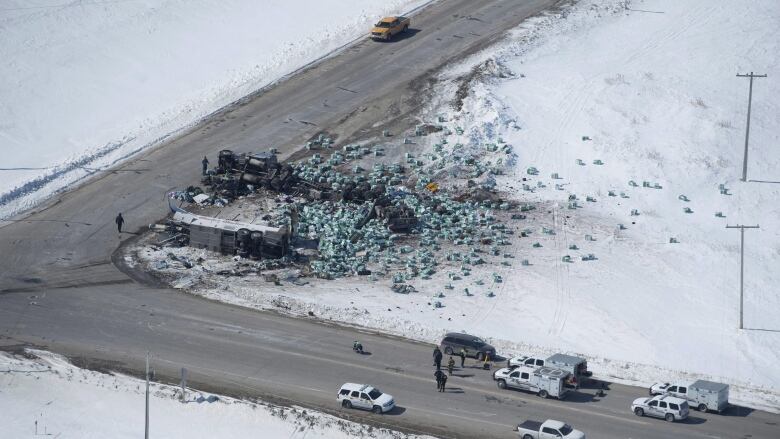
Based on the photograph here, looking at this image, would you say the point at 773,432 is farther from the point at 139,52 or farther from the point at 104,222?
the point at 139,52

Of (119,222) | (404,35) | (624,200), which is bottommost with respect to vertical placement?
(624,200)

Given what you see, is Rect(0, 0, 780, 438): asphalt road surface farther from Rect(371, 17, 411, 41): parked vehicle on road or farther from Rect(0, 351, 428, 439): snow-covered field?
Rect(371, 17, 411, 41): parked vehicle on road

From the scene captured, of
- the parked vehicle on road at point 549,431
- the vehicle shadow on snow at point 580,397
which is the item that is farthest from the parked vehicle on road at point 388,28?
the parked vehicle on road at point 549,431

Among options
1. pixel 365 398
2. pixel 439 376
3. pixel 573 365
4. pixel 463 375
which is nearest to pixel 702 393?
pixel 573 365

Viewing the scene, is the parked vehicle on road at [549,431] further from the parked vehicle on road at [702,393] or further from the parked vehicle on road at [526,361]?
the parked vehicle on road at [702,393]

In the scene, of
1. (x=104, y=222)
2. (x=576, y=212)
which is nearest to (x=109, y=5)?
(x=104, y=222)

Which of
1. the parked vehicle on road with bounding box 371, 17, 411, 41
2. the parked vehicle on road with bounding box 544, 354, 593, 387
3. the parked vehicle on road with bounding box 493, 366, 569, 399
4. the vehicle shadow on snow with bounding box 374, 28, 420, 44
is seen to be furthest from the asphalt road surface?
the vehicle shadow on snow with bounding box 374, 28, 420, 44

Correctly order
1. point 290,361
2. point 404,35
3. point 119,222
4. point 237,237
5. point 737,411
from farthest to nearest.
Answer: point 404,35 → point 119,222 → point 237,237 → point 290,361 → point 737,411

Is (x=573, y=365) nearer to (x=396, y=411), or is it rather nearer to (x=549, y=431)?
(x=549, y=431)
